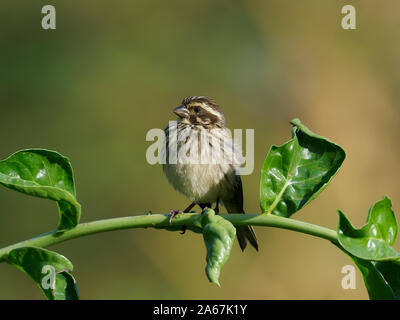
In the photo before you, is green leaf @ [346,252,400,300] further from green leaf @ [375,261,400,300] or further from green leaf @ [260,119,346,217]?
green leaf @ [260,119,346,217]

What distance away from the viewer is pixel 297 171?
169 centimetres

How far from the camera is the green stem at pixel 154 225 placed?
147 centimetres

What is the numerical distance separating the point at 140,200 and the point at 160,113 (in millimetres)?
783

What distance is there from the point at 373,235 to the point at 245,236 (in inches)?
84.6

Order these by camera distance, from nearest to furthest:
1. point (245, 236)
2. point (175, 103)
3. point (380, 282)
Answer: point (380, 282) → point (245, 236) → point (175, 103)

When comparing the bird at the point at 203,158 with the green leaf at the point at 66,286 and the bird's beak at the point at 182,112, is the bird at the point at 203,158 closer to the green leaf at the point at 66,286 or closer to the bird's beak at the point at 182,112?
the bird's beak at the point at 182,112

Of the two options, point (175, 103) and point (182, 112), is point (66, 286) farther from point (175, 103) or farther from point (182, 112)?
point (175, 103)

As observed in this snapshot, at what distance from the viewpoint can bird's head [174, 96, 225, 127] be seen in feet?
12.0

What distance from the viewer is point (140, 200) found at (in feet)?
16.5

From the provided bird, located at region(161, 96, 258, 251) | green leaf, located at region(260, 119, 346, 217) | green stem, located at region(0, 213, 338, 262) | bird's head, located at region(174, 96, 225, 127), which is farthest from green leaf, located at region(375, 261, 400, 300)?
bird's head, located at region(174, 96, 225, 127)

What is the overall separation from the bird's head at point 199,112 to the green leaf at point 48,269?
88.3 inches

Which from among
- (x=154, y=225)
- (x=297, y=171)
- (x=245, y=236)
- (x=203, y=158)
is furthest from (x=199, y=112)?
(x=154, y=225)

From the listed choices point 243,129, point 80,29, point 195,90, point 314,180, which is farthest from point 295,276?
point 314,180

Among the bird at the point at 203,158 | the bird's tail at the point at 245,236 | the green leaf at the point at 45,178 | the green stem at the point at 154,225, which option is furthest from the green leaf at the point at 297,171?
the bird's tail at the point at 245,236
